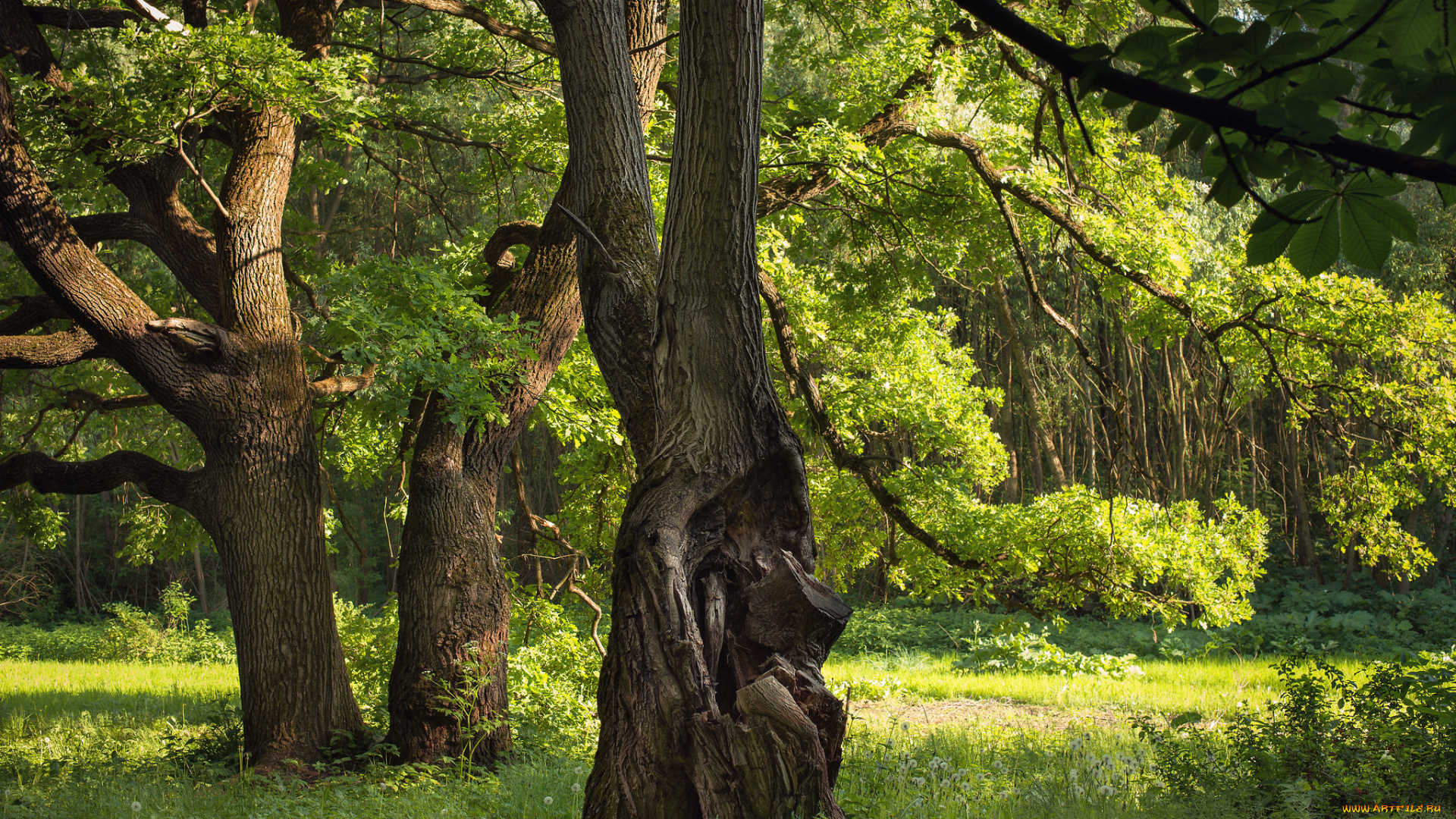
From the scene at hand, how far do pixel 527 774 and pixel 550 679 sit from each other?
2.59m

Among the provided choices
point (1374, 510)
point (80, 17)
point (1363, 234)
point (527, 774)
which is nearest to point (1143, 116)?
point (1363, 234)

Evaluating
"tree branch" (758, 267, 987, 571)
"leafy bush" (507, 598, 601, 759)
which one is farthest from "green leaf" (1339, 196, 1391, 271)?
"leafy bush" (507, 598, 601, 759)

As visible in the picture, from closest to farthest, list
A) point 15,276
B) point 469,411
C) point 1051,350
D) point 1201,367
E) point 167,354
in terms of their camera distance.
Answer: point 469,411 → point 167,354 → point 15,276 → point 1201,367 → point 1051,350

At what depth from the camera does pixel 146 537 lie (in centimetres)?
982

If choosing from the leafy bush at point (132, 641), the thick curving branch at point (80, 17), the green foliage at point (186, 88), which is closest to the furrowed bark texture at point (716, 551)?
the green foliage at point (186, 88)

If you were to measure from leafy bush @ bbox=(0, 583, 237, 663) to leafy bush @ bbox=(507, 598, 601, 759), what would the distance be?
12278 mm

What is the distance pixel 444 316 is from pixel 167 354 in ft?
6.61

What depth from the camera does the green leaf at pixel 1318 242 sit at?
1185 millimetres

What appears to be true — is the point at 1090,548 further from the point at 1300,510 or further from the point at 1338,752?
the point at 1300,510

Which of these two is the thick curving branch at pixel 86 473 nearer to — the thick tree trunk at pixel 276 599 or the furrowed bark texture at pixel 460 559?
the thick tree trunk at pixel 276 599

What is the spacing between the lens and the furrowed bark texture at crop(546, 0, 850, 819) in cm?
286

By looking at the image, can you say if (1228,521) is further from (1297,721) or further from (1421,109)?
(1421,109)

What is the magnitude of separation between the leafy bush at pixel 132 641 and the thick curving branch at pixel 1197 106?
63.8ft

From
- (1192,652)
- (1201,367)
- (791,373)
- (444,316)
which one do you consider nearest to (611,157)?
(444,316)
